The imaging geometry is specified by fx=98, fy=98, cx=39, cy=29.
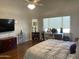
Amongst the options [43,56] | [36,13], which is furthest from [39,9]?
[43,56]

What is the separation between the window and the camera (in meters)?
6.73

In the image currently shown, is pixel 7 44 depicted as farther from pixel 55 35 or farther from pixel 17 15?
pixel 55 35

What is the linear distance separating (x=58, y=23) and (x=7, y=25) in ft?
11.6

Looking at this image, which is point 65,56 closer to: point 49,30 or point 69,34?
point 69,34

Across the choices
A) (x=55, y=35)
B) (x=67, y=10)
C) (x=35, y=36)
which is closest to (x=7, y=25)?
(x=35, y=36)

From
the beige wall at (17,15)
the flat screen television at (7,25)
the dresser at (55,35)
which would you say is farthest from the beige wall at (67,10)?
the flat screen television at (7,25)

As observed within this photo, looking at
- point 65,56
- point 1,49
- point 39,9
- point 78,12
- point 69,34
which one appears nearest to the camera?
point 65,56

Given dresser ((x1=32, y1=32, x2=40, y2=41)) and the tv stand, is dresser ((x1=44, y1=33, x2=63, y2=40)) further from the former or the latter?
the tv stand

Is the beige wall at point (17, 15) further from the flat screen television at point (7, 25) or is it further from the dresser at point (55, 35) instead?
the dresser at point (55, 35)

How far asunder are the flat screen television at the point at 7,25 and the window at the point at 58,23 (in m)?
2.68

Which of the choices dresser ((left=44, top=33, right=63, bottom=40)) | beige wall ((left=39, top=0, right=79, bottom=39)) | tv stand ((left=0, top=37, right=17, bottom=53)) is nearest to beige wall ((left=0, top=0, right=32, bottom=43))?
tv stand ((left=0, top=37, right=17, bottom=53))

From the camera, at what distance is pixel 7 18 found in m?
5.97

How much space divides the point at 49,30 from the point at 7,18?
10.2 feet

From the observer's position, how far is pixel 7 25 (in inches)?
232
